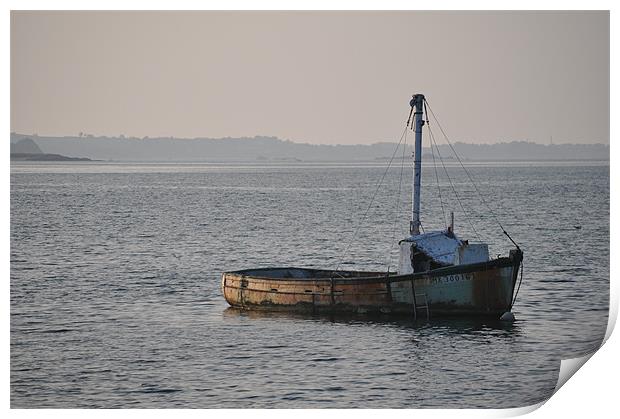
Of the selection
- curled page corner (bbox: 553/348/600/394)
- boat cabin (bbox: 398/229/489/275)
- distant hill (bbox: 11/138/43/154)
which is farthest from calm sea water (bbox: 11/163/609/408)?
distant hill (bbox: 11/138/43/154)

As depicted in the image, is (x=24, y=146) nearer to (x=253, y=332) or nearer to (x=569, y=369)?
(x=253, y=332)

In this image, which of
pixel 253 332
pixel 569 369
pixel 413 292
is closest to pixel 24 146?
pixel 253 332

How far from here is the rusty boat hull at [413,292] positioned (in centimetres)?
2839

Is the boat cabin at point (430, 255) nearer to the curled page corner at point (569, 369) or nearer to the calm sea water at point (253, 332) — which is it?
the calm sea water at point (253, 332)

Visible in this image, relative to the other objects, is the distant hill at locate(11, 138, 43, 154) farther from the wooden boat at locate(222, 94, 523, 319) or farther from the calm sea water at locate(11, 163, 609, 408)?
the wooden boat at locate(222, 94, 523, 319)

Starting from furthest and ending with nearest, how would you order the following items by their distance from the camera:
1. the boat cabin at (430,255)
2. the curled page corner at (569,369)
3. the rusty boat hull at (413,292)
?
the boat cabin at (430,255) → the rusty boat hull at (413,292) → the curled page corner at (569,369)

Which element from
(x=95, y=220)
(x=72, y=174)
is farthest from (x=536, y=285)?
(x=72, y=174)

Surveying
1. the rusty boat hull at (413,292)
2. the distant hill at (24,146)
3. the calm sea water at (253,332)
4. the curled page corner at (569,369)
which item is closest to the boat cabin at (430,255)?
the rusty boat hull at (413,292)

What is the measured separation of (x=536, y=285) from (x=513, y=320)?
8485 millimetres

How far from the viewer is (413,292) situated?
94.2 ft

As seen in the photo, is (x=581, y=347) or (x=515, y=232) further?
(x=515, y=232)

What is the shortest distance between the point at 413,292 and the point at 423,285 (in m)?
0.34
